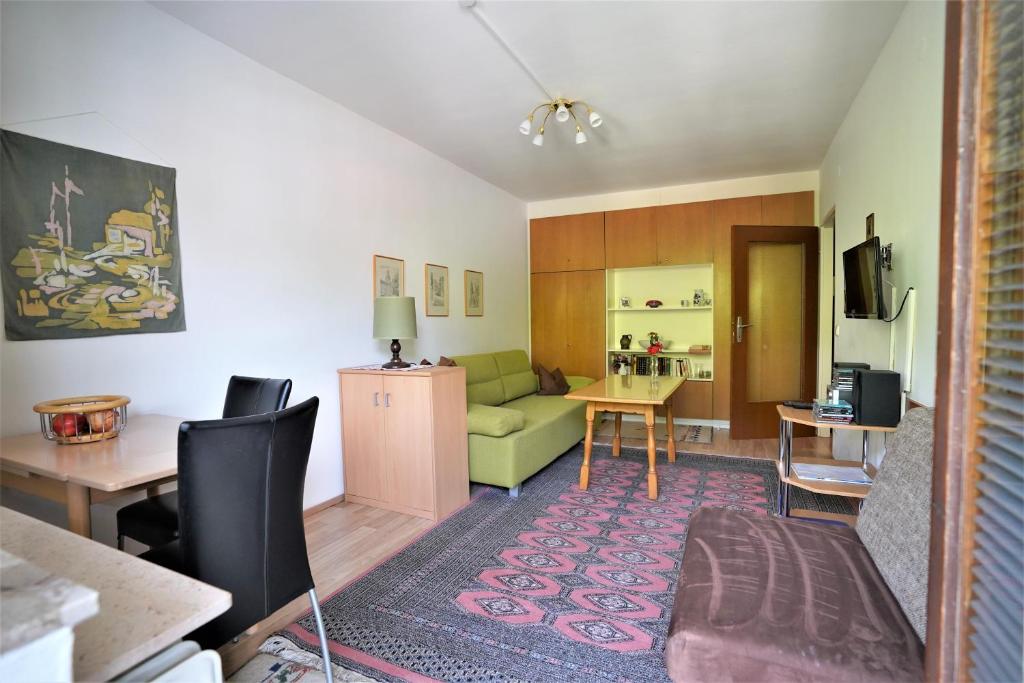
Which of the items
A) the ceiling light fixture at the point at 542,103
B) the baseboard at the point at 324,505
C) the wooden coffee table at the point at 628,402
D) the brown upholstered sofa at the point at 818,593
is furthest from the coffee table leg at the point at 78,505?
the wooden coffee table at the point at 628,402

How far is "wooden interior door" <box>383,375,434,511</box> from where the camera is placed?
118 inches

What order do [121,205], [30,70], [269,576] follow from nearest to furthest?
1. [269,576]
2. [30,70]
3. [121,205]

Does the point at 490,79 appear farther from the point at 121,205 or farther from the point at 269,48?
the point at 121,205

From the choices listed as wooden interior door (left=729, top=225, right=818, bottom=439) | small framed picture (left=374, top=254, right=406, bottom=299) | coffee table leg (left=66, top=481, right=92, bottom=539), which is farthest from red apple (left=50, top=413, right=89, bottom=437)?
wooden interior door (left=729, top=225, right=818, bottom=439)

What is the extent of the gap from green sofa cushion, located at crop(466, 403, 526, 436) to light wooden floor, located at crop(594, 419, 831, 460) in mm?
1640

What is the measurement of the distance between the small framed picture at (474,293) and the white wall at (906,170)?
3.26 m

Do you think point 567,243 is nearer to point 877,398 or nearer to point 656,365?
point 656,365

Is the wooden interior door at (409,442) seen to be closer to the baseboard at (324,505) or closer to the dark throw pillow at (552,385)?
the baseboard at (324,505)

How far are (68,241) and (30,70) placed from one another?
25.9 inches

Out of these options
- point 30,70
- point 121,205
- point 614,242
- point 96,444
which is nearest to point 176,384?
point 96,444

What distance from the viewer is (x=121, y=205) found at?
87.2 inches

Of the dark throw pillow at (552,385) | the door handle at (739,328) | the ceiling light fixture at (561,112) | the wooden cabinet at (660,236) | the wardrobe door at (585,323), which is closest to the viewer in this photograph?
the ceiling light fixture at (561,112)

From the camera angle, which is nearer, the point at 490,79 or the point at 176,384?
the point at 176,384

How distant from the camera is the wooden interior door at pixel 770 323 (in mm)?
4809
